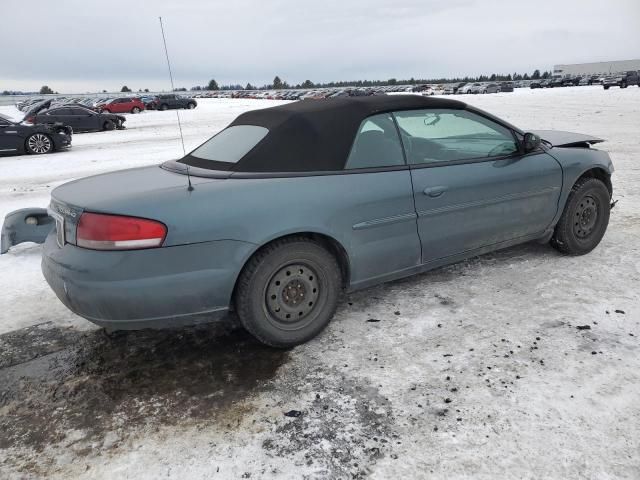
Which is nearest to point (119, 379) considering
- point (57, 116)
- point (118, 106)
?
point (57, 116)

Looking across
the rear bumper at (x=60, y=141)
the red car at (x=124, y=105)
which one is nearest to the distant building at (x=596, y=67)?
the red car at (x=124, y=105)

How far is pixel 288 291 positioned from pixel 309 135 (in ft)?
3.42

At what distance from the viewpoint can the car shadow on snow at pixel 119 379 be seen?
8.18ft

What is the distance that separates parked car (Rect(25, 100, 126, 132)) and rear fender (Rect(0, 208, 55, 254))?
18294mm

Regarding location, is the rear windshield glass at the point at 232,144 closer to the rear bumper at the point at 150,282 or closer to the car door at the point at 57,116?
the rear bumper at the point at 150,282

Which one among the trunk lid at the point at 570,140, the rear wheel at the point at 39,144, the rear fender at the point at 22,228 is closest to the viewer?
the trunk lid at the point at 570,140

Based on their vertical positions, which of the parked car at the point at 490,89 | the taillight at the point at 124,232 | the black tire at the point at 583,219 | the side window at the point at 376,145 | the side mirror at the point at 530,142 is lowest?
the parked car at the point at 490,89

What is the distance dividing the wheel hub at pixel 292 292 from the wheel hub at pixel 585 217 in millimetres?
2719

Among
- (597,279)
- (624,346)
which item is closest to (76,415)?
(624,346)

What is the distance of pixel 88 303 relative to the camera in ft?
8.82

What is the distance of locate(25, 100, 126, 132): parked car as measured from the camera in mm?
20797

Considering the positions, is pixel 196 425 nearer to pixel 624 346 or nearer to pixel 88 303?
pixel 88 303

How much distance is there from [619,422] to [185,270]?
2.33 metres

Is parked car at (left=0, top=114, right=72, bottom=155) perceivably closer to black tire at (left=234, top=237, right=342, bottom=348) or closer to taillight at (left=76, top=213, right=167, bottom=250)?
taillight at (left=76, top=213, right=167, bottom=250)
